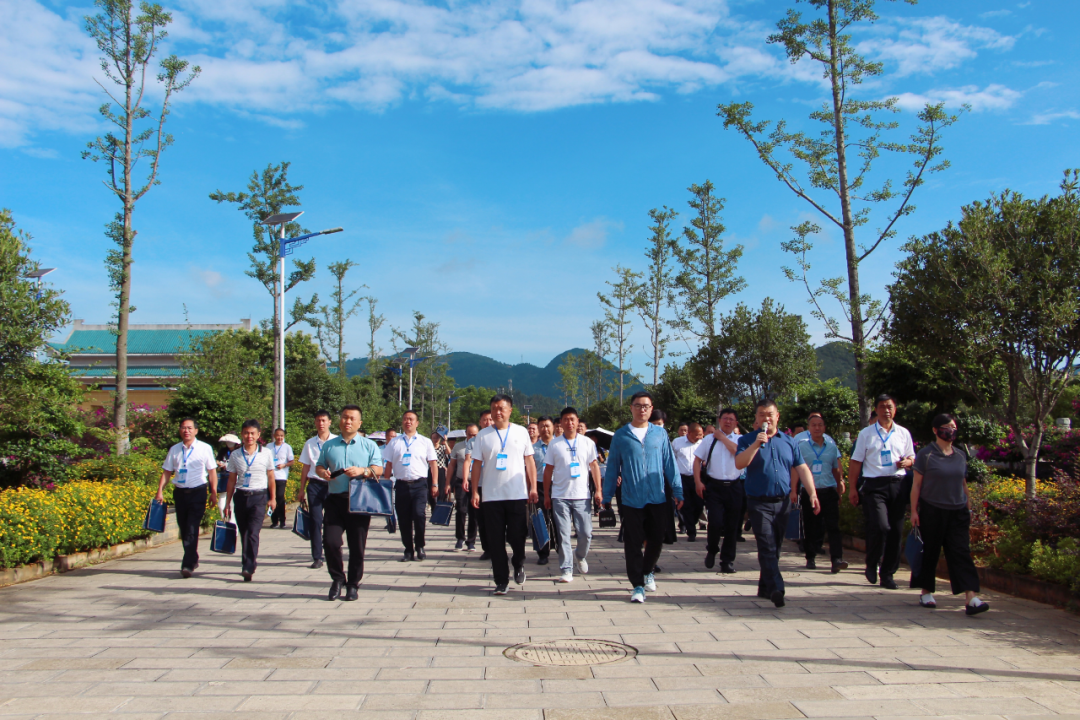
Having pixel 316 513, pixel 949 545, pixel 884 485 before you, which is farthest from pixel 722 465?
pixel 316 513

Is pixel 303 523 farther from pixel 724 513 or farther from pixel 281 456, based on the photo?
pixel 724 513

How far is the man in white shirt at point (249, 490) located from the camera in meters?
8.31

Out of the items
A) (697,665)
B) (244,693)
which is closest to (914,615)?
(697,665)

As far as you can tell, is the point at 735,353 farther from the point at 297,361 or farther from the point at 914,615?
the point at 297,361

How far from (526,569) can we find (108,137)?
13.3 m

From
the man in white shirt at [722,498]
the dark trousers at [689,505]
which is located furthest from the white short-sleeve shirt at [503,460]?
the dark trousers at [689,505]

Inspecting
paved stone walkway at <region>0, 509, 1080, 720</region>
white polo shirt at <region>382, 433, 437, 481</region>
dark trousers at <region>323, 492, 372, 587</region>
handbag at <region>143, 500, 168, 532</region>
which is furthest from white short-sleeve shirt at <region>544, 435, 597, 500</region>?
handbag at <region>143, 500, 168, 532</region>

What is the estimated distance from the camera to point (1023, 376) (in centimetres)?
831

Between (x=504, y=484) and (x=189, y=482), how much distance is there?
3.64 metres

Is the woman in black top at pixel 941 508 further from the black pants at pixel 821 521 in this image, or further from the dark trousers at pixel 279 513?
the dark trousers at pixel 279 513

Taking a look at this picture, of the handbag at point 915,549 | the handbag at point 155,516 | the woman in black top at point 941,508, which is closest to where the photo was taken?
the woman in black top at point 941,508

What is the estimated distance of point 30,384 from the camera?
996 cm

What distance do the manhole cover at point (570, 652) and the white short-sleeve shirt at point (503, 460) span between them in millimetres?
2036

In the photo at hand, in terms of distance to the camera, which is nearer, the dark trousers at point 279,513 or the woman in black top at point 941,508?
the woman in black top at point 941,508
